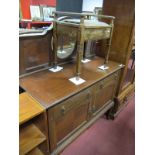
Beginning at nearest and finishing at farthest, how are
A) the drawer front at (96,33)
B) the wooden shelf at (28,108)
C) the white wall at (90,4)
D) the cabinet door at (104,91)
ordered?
the wooden shelf at (28,108), the drawer front at (96,33), the cabinet door at (104,91), the white wall at (90,4)

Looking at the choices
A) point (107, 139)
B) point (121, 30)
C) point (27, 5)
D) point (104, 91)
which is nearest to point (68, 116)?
point (104, 91)

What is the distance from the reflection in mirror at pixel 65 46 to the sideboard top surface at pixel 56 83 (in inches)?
4.5

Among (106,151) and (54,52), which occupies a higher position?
(54,52)

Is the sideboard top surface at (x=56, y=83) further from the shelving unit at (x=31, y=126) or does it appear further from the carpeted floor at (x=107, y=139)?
the carpeted floor at (x=107, y=139)

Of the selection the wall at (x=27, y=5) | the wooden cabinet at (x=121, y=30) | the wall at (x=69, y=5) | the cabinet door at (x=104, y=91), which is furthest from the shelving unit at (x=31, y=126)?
the wall at (x=69, y=5)

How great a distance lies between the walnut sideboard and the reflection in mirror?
111 mm

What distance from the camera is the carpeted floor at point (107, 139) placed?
Result: 4.99 feet

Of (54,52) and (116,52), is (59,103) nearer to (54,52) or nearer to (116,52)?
(54,52)

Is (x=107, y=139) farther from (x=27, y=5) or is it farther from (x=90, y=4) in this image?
(x=90, y=4)

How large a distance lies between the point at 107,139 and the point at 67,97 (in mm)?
1007

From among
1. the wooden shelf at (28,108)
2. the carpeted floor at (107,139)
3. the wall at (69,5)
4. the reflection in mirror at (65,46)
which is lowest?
the carpeted floor at (107,139)
